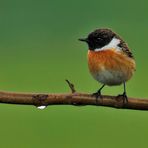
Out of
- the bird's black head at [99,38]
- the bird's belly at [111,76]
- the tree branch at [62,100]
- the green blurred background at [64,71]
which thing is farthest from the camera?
the green blurred background at [64,71]

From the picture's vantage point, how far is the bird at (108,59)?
28.1ft

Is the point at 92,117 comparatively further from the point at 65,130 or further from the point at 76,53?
the point at 76,53

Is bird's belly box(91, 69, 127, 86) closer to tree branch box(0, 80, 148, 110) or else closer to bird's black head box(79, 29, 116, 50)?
bird's black head box(79, 29, 116, 50)

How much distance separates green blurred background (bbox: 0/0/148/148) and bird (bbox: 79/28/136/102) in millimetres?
5903

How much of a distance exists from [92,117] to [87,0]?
16644mm

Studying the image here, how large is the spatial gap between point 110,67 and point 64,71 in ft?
46.0

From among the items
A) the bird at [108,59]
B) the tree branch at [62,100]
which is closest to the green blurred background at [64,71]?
the bird at [108,59]

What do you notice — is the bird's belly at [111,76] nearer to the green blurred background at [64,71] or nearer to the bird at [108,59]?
the bird at [108,59]

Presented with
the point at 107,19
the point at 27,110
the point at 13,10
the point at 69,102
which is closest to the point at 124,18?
the point at 107,19

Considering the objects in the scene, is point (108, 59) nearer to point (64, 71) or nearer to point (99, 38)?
point (99, 38)

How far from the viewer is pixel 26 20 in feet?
98.4

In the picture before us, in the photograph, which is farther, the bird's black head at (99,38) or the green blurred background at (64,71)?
the green blurred background at (64,71)

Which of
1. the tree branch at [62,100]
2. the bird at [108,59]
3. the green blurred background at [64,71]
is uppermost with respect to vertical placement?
the tree branch at [62,100]

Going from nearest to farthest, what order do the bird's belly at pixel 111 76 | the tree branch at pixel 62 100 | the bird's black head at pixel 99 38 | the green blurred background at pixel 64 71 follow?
the tree branch at pixel 62 100
the bird's belly at pixel 111 76
the bird's black head at pixel 99 38
the green blurred background at pixel 64 71
